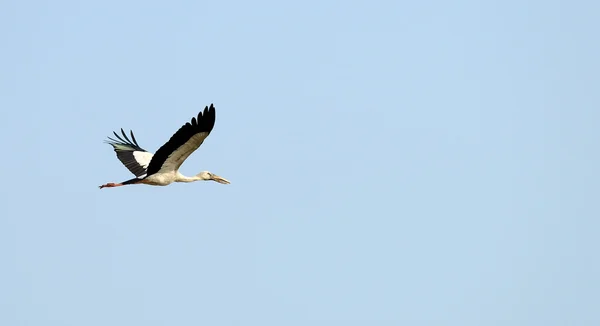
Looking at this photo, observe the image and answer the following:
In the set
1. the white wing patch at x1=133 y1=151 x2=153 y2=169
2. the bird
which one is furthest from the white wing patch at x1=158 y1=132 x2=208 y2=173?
the white wing patch at x1=133 y1=151 x2=153 y2=169

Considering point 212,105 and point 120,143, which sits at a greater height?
point 120,143

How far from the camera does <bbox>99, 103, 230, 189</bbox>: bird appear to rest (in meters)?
29.4

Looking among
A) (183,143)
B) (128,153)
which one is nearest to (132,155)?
(128,153)

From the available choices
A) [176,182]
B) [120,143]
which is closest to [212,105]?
[176,182]

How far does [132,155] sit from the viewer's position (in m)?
37.3

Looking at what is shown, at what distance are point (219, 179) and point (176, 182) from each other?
76.6 inches

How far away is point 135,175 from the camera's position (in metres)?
35.3

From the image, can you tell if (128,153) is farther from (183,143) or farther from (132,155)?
(183,143)

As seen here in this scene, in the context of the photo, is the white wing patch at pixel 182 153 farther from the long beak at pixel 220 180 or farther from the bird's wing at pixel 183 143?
the long beak at pixel 220 180

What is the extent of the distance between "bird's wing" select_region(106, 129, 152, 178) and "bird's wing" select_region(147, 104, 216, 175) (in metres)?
2.20

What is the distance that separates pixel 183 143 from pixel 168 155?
1278 millimetres

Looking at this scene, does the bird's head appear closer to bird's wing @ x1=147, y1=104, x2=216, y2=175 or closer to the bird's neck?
the bird's neck

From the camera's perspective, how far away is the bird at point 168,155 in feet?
96.4

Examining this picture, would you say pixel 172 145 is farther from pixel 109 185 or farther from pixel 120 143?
pixel 120 143
